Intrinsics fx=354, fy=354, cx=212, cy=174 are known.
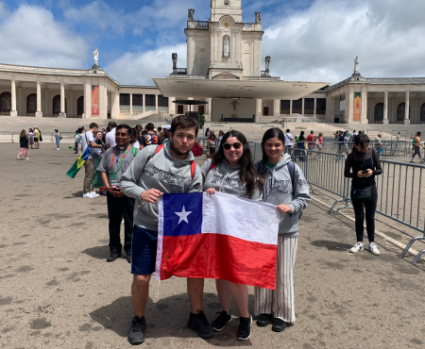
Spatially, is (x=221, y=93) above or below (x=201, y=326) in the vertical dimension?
above

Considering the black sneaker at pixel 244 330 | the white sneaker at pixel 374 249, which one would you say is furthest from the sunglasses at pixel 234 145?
the white sneaker at pixel 374 249

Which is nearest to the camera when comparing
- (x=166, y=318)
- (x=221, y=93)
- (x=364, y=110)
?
(x=166, y=318)

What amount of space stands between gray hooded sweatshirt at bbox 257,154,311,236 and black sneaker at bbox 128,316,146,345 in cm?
140

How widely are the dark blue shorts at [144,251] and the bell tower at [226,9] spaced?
56.0 m

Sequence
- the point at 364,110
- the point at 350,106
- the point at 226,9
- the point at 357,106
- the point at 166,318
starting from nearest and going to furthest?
the point at 166,318 < the point at 226,9 < the point at 350,106 < the point at 364,110 < the point at 357,106

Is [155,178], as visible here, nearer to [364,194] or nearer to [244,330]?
[244,330]

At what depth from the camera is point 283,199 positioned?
304 centimetres

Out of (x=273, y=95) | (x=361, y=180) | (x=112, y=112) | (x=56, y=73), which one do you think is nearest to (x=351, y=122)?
(x=273, y=95)

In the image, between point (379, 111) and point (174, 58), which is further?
point (379, 111)

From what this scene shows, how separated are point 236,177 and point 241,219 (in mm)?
343

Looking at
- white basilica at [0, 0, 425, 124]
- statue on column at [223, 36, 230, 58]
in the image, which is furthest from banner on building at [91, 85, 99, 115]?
Result: statue on column at [223, 36, 230, 58]

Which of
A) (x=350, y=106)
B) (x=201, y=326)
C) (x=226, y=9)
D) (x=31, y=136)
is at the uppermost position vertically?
(x=226, y=9)

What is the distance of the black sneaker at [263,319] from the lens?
10.4 feet

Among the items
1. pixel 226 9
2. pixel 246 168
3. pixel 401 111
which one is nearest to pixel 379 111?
pixel 401 111
